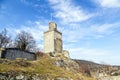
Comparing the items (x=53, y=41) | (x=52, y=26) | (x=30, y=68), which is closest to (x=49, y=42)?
(x=53, y=41)

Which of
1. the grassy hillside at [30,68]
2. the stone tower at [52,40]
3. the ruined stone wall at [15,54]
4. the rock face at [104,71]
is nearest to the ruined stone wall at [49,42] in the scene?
the stone tower at [52,40]

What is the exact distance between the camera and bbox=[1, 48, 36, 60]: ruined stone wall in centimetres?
2916

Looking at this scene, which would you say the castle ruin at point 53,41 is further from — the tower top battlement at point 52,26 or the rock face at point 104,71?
the rock face at point 104,71

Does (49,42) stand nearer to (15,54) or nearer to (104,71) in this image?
(15,54)

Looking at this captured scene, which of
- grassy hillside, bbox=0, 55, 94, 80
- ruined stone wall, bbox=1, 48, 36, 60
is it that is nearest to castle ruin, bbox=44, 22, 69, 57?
ruined stone wall, bbox=1, 48, 36, 60

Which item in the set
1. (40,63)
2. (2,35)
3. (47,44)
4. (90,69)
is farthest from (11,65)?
(2,35)

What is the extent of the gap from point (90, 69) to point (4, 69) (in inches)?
895

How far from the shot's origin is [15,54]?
3031 cm

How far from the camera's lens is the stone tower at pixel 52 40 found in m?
37.5

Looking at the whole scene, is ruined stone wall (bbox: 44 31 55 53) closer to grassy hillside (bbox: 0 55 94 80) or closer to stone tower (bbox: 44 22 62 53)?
stone tower (bbox: 44 22 62 53)

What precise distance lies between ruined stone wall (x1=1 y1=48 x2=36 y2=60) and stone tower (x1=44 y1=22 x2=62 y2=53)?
5.20 m

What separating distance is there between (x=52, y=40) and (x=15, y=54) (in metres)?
9.02

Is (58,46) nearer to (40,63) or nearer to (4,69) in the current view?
(40,63)

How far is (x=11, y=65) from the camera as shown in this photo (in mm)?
25156
